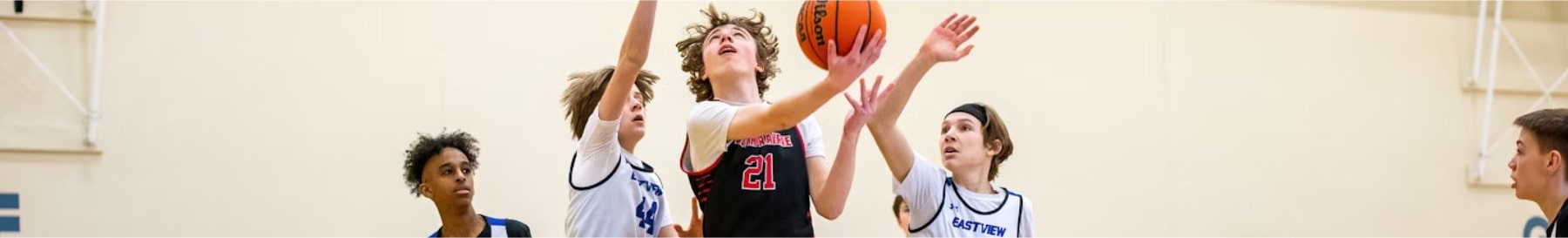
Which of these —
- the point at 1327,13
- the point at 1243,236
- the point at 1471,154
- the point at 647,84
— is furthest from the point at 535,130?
the point at 1471,154

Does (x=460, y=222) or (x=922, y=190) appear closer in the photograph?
(x=922, y=190)

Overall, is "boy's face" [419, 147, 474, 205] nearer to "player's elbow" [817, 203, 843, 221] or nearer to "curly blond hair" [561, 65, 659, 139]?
"curly blond hair" [561, 65, 659, 139]

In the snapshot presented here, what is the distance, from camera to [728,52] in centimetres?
369

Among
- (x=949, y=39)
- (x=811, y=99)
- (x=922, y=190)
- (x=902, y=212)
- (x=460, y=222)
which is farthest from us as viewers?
(x=902, y=212)

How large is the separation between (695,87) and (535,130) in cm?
261

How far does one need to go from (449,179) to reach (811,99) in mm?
2038

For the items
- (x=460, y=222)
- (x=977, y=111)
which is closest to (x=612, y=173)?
(x=460, y=222)

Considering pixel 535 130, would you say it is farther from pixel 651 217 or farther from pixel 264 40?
pixel 651 217

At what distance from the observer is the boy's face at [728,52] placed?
3668mm

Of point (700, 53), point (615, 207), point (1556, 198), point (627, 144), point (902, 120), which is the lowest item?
point (1556, 198)

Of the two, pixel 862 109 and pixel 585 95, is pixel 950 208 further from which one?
pixel 585 95

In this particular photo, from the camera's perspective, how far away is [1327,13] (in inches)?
309

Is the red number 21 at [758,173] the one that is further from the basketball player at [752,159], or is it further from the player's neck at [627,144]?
the player's neck at [627,144]

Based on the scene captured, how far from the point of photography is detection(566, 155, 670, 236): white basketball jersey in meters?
4.03
